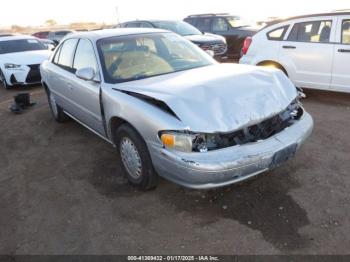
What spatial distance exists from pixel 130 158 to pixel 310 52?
172 inches

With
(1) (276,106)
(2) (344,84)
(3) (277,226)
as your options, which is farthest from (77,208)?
(2) (344,84)

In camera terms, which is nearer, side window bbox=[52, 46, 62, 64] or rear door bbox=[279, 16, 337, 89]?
side window bbox=[52, 46, 62, 64]

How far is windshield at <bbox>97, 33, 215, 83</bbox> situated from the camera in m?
4.17

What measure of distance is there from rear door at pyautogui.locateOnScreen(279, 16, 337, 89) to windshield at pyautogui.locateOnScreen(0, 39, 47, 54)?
7.66 metres

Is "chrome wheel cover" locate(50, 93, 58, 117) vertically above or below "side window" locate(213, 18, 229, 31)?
Result: below

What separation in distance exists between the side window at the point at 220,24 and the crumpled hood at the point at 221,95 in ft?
29.7

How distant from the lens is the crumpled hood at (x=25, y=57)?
968cm

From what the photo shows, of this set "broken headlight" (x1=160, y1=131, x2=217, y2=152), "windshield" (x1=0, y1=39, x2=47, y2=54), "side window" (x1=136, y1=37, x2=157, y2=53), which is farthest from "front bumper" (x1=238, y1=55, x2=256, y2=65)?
"windshield" (x1=0, y1=39, x2=47, y2=54)

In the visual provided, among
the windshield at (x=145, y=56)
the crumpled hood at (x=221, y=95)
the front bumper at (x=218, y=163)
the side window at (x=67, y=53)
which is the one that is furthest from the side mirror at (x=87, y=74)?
the front bumper at (x=218, y=163)

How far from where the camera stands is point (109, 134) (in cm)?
416

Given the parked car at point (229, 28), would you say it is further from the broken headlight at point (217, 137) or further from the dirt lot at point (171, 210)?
the broken headlight at point (217, 137)

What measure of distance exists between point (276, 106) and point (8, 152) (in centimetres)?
404

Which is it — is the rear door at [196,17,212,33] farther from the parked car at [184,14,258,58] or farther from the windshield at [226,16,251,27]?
the windshield at [226,16,251,27]

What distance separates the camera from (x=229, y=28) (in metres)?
12.5
